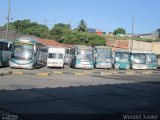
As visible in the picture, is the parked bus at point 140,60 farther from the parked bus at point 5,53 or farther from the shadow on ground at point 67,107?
the shadow on ground at point 67,107

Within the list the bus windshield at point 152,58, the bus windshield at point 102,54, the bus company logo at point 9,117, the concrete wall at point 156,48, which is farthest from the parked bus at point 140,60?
the bus company logo at point 9,117

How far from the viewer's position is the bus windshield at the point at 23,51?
31.7 m

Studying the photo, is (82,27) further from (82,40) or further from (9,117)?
(9,117)

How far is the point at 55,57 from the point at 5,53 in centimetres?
662

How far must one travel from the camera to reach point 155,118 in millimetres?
9648

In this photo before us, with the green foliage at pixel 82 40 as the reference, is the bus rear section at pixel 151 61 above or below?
below

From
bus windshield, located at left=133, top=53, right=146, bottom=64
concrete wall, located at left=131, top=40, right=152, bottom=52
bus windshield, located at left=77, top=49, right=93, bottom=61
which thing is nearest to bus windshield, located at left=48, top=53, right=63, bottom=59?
bus windshield, located at left=77, top=49, right=93, bottom=61

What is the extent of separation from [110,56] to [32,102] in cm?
3092

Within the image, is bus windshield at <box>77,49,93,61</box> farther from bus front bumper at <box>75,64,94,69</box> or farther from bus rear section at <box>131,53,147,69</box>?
bus rear section at <box>131,53,147,69</box>

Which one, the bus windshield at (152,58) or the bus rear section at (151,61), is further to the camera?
the bus windshield at (152,58)

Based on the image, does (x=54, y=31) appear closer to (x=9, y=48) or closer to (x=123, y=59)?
(x=123, y=59)

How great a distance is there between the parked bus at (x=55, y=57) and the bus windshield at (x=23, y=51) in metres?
5.83

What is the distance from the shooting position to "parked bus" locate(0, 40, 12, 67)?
3269 centimetres

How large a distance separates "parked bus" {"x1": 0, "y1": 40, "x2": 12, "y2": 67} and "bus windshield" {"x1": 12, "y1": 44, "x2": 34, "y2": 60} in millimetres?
1499
